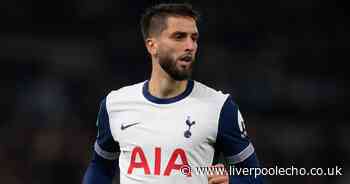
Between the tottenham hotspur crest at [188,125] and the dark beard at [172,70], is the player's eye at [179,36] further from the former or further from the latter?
the tottenham hotspur crest at [188,125]

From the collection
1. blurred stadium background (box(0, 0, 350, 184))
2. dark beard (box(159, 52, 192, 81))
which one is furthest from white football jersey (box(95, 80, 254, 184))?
blurred stadium background (box(0, 0, 350, 184))

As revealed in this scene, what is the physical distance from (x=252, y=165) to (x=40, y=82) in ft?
18.2

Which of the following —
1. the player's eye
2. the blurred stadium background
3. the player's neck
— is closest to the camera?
the player's eye

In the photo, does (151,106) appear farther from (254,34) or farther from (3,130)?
(254,34)

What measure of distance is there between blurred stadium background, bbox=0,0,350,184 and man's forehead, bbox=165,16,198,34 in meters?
4.34

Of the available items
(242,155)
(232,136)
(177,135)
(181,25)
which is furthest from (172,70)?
(242,155)

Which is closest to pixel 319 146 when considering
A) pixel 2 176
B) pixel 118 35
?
pixel 118 35

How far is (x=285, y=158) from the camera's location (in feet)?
29.3

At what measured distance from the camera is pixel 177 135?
14.1 feet

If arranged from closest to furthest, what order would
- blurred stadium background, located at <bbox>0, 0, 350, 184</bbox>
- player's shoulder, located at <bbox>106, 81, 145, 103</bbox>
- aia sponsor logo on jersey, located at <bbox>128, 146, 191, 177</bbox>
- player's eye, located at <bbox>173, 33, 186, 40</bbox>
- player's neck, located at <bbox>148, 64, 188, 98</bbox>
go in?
aia sponsor logo on jersey, located at <bbox>128, 146, 191, 177</bbox> → player's eye, located at <bbox>173, 33, 186, 40</bbox> → player's neck, located at <bbox>148, 64, 188, 98</bbox> → player's shoulder, located at <bbox>106, 81, 145, 103</bbox> → blurred stadium background, located at <bbox>0, 0, 350, 184</bbox>

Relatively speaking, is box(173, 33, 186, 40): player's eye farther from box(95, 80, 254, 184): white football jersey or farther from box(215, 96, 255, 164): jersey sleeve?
box(215, 96, 255, 164): jersey sleeve

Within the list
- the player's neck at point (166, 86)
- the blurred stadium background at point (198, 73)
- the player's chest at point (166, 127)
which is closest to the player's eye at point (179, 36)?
the player's neck at point (166, 86)

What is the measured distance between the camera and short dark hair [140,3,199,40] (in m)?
4.46

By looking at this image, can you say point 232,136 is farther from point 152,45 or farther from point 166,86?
point 152,45
